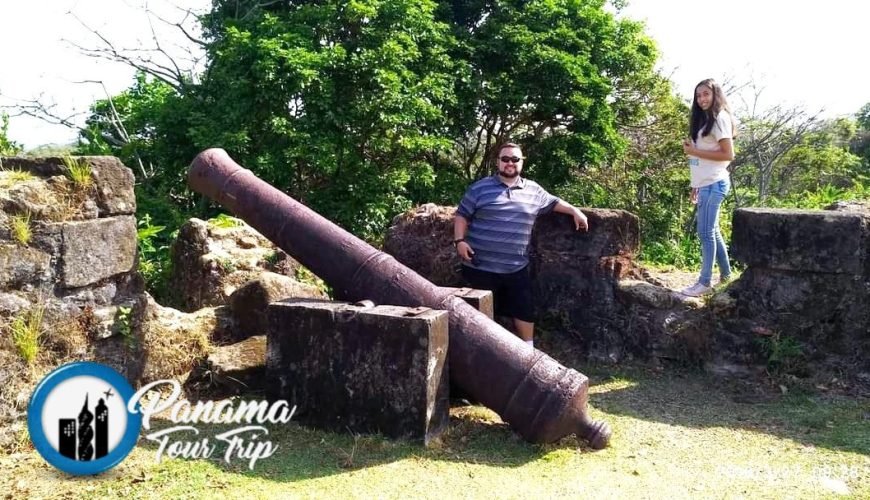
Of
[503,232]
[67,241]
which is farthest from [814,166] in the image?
[67,241]

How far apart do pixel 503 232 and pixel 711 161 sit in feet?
5.87

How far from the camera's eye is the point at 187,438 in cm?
414

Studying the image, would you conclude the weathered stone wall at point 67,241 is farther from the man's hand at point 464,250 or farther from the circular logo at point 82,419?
the man's hand at point 464,250

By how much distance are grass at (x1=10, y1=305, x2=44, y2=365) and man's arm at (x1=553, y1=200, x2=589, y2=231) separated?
12.0 ft

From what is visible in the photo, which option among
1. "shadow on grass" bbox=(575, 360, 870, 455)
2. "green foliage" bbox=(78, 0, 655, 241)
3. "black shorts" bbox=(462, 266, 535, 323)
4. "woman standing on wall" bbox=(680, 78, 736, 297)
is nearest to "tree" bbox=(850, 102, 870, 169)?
"green foliage" bbox=(78, 0, 655, 241)

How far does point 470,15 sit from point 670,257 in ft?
17.3

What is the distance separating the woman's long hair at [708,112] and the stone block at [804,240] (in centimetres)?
73

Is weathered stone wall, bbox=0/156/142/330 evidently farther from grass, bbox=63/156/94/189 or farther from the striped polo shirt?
the striped polo shirt

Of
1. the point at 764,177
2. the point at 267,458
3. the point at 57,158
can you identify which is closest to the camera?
the point at 267,458

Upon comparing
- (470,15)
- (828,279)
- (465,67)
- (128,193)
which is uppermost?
(470,15)

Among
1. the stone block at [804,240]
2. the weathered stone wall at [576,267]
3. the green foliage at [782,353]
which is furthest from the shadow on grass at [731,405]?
the stone block at [804,240]

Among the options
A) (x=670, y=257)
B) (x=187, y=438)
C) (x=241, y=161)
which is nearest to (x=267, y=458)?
(x=187, y=438)

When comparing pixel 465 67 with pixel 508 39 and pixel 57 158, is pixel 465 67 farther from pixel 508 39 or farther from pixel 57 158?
pixel 57 158

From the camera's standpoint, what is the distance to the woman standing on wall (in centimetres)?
543
